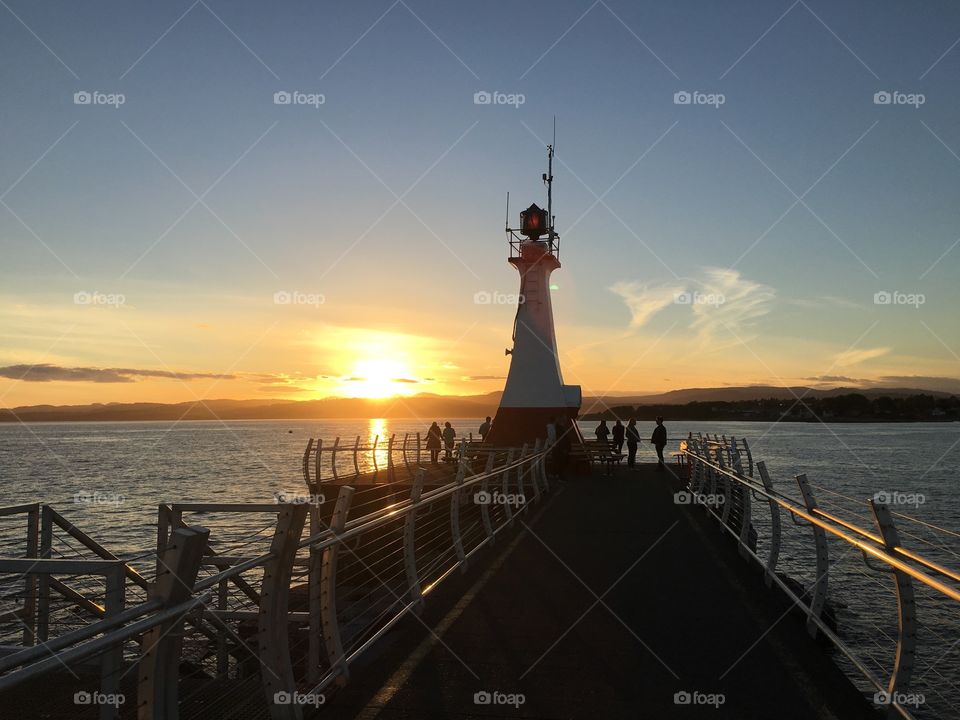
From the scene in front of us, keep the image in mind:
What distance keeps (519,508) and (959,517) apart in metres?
25.3

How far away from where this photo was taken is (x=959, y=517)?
1243 inches

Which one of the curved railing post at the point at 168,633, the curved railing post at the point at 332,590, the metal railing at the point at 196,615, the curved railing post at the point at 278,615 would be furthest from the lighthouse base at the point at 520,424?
the curved railing post at the point at 168,633

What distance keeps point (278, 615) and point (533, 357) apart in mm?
23621

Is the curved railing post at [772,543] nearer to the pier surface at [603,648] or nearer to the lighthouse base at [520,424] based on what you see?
the pier surface at [603,648]

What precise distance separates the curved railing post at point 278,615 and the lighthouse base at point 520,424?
2226 centimetres

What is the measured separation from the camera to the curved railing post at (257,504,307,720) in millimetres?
4004

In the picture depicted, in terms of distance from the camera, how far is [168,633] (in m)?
3.09

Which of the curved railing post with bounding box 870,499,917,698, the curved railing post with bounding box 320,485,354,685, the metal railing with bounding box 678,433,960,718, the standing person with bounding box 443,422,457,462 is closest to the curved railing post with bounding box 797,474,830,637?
the metal railing with bounding box 678,433,960,718

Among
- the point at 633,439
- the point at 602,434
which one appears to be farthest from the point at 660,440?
the point at 602,434

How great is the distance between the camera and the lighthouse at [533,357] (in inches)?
1056

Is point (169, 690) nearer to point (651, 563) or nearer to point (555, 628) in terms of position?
point (555, 628)

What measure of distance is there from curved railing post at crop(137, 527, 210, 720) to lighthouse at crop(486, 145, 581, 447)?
75.7 ft

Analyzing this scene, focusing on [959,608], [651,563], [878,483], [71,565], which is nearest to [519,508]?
[651,563]

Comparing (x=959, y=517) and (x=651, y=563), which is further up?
(x=651, y=563)
